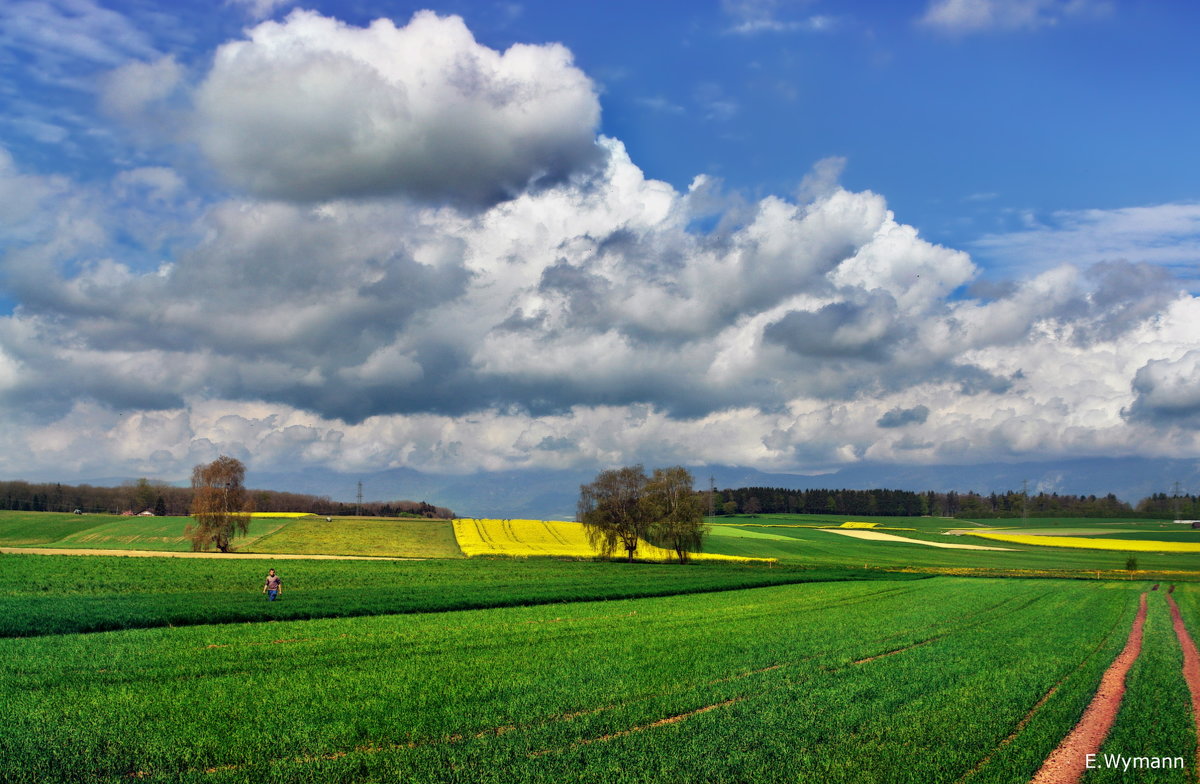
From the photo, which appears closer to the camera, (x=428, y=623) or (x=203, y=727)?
(x=203, y=727)

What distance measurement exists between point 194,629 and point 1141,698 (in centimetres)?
3179

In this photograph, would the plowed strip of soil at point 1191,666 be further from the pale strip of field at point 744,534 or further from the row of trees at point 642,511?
the pale strip of field at point 744,534

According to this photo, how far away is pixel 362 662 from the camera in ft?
75.7

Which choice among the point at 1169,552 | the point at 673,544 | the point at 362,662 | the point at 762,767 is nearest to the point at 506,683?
the point at 362,662

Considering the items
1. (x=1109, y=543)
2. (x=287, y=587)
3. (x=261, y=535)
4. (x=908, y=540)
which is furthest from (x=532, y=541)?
(x=1109, y=543)

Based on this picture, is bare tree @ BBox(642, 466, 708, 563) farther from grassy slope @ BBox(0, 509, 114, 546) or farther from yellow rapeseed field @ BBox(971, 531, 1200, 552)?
grassy slope @ BBox(0, 509, 114, 546)

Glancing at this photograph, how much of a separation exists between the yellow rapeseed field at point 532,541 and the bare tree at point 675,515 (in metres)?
3.73

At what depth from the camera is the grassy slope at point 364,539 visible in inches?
4045

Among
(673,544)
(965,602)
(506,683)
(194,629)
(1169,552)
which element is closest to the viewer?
(506,683)

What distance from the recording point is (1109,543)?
138m

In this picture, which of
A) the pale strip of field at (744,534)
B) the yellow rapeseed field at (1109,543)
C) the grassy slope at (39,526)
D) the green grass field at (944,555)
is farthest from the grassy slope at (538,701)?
the yellow rapeseed field at (1109,543)

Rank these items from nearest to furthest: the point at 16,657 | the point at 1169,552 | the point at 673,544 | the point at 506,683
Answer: the point at 506,683, the point at 16,657, the point at 673,544, the point at 1169,552

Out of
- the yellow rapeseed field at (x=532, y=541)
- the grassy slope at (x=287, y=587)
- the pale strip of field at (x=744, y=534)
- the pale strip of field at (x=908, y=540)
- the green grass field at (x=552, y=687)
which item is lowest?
the pale strip of field at (x=908, y=540)

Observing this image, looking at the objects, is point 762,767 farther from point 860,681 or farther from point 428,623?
point 428,623
